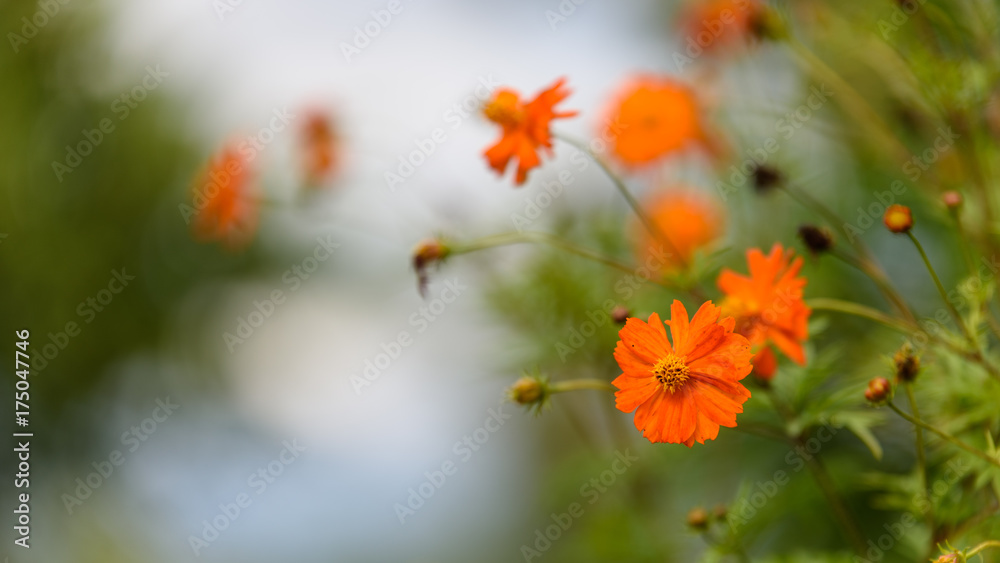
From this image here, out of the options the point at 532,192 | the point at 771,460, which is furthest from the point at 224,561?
the point at 771,460

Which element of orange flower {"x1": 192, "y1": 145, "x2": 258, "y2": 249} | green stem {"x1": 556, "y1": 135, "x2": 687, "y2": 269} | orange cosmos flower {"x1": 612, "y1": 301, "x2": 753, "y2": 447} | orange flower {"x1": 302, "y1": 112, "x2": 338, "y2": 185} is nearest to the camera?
orange cosmos flower {"x1": 612, "y1": 301, "x2": 753, "y2": 447}

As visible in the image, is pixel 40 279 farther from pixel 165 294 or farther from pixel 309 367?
pixel 309 367

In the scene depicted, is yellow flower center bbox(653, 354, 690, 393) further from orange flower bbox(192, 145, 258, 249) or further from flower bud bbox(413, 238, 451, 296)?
orange flower bbox(192, 145, 258, 249)

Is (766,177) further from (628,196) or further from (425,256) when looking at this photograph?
(425,256)

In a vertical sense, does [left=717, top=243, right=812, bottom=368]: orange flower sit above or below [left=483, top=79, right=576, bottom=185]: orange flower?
below

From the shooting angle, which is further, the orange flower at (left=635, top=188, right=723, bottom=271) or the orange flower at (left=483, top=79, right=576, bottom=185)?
the orange flower at (left=635, top=188, right=723, bottom=271)

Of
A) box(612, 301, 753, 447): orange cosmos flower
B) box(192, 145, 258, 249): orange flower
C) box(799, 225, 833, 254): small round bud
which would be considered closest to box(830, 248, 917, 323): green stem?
box(799, 225, 833, 254): small round bud

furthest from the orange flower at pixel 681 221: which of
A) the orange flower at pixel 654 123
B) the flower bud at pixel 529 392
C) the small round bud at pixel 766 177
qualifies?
the flower bud at pixel 529 392
